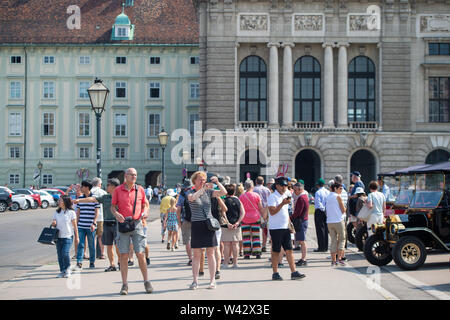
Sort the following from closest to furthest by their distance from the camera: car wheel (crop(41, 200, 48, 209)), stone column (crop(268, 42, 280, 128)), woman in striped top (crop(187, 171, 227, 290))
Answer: woman in striped top (crop(187, 171, 227, 290)) < stone column (crop(268, 42, 280, 128)) < car wheel (crop(41, 200, 48, 209))

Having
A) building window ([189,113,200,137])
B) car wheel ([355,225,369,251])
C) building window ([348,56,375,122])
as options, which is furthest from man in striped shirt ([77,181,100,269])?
building window ([189,113,200,137])

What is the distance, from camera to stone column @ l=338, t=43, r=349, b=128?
50562 mm

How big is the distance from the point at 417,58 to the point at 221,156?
54.0 feet

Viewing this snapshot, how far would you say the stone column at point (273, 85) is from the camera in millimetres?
50438

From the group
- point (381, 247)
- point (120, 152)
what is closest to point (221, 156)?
point (120, 152)

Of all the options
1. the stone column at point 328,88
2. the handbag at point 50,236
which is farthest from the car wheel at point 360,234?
Answer: the stone column at point 328,88

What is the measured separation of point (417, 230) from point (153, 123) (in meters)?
55.1

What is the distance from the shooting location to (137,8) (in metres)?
72.3

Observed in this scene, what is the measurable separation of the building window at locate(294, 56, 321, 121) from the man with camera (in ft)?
134

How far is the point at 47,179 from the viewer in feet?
224

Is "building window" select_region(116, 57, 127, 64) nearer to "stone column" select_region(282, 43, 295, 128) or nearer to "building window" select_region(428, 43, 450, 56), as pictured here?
"stone column" select_region(282, 43, 295, 128)

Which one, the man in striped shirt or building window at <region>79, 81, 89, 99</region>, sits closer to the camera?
the man in striped shirt

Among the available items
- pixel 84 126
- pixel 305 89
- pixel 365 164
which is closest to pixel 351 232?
pixel 305 89

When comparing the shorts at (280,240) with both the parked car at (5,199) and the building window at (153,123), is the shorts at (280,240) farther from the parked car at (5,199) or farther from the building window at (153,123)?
the building window at (153,123)
